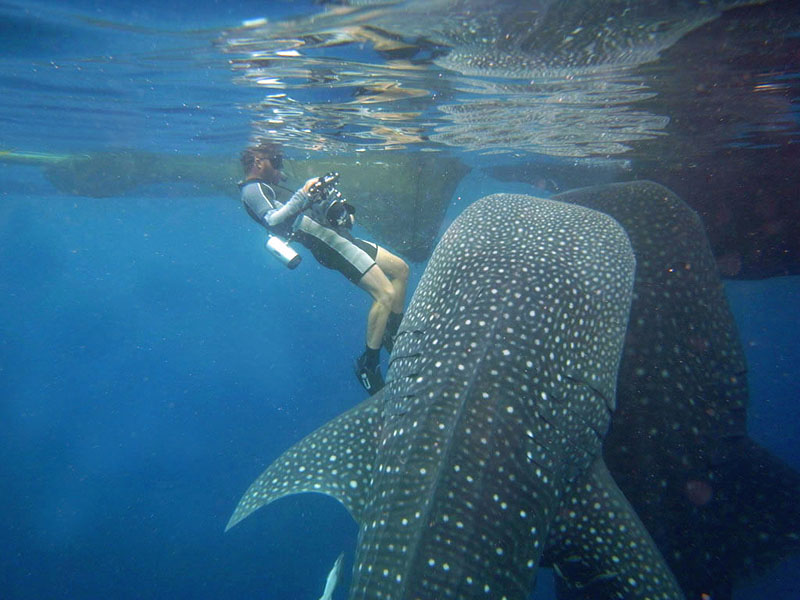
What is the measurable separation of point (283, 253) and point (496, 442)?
4.42 meters

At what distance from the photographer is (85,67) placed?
8070 mm

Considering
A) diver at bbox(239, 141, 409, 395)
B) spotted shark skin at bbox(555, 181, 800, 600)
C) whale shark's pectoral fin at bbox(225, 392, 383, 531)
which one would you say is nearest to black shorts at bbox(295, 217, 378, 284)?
diver at bbox(239, 141, 409, 395)

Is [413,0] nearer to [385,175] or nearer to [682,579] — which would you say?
[682,579]

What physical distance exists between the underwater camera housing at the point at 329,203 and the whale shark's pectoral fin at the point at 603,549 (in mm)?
4818

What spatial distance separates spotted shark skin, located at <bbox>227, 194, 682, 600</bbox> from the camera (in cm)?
241

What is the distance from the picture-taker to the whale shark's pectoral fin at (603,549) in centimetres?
272

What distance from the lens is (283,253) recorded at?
5973 millimetres

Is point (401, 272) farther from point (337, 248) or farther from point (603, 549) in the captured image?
point (603, 549)

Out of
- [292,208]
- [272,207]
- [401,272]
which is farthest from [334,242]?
[401,272]

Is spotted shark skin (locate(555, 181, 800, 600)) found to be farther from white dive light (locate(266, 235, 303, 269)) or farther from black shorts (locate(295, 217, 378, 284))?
white dive light (locate(266, 235, 303, 269))

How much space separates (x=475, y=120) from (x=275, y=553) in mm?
14433

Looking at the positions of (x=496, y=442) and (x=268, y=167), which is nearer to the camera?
(x=496, y=442)

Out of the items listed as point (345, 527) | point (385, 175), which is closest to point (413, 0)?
point (385, 175)

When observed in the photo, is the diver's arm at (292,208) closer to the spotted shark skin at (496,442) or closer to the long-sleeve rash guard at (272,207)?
the long-sleeve rash guard at (272,207)
